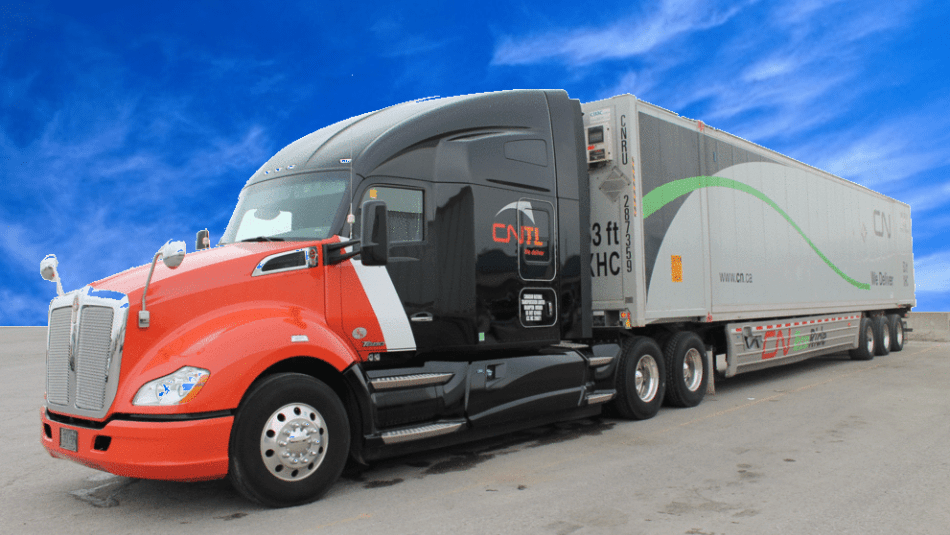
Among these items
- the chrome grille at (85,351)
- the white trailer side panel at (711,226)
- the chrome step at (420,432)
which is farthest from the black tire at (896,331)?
the chrome grille at (85,351)

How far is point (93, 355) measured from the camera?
4887mm

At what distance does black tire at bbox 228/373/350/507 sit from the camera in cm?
473

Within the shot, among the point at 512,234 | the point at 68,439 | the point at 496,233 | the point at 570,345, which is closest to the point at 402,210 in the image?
the point at 496,233

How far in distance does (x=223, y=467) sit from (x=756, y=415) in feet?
21.3

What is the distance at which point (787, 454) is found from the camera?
634 centimetres

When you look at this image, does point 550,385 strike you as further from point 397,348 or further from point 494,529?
point 494,529

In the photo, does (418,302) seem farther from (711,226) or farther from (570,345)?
(711,226)

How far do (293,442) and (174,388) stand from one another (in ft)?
2.89

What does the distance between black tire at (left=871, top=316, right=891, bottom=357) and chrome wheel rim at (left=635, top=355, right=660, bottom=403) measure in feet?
34.7

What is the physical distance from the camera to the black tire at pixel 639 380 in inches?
328

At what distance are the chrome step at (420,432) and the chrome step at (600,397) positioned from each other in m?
2.14

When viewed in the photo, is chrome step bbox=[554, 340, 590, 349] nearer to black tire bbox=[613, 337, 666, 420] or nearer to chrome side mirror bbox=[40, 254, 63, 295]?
black tire bbox=[613, 337, 666, 420]

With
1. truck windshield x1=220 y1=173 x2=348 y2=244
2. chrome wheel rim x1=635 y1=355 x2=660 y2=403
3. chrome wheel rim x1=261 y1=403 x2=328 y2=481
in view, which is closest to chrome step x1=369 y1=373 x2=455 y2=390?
chrome wheel rim x1=261 y1=403 x2=328 y2=481

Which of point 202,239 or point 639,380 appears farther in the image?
point 639,380
